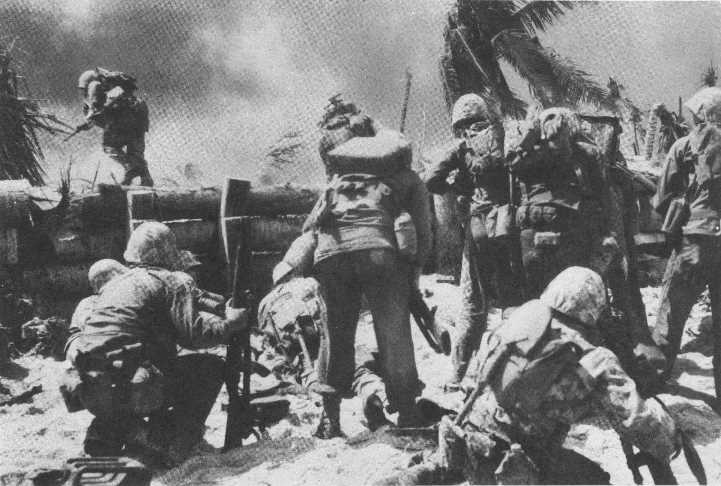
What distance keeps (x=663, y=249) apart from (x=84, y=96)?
7.48 meters

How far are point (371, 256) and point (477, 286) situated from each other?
131 centimetres

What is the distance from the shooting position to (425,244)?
5086mm

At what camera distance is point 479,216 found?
593 centimetres

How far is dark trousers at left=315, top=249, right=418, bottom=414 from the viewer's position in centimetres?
483

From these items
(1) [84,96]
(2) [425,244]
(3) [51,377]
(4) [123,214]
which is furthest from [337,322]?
(1) [84,96]

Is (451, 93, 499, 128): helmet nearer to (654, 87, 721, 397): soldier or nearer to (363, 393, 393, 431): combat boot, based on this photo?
(654, 87, 721, 397): soldier

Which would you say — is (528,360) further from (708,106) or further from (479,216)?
(708,106)

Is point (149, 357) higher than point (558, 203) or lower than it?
lower

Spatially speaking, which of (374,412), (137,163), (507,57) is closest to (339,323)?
(374,412)

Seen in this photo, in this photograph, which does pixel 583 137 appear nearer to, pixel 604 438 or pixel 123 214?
pixel 604 438

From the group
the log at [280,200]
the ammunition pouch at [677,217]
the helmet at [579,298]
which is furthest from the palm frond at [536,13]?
the helmet at [579,298]

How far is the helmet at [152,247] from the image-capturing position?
17.4 ft

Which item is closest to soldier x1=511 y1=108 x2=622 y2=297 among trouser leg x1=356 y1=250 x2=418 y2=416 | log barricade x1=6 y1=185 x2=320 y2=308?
trouser leg x1=356 y1=250 x2=418 y2=416

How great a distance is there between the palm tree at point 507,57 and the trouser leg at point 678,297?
7231mm
